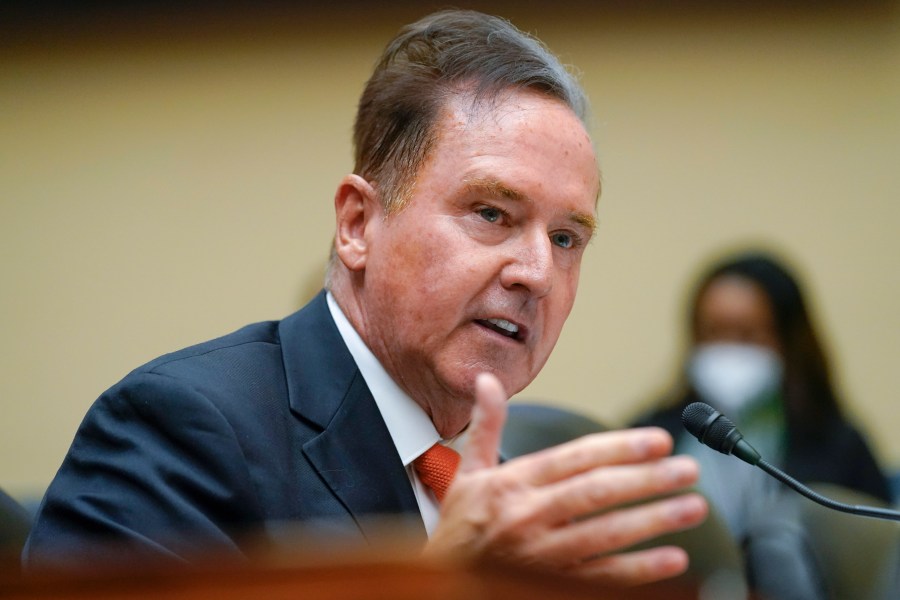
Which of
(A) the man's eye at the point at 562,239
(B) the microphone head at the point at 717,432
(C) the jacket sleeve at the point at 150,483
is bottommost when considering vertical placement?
(C) the jacket sleeve at the point at 150,483

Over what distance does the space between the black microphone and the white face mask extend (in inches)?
68.1

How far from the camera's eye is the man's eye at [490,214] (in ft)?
5.65

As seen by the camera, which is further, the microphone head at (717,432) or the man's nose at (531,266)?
the man's nose at (531,266)

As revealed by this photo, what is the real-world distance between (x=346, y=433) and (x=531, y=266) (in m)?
0.38

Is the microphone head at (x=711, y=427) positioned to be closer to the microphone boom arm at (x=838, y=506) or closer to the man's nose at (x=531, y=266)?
the microphone boom arm at (x=838, y=506)

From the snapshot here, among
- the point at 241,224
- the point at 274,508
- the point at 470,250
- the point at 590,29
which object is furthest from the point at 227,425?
the point at 590,29

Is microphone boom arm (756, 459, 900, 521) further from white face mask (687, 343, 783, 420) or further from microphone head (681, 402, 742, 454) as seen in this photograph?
white face mask (687, 343, 783, 420)

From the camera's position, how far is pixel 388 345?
5.80ft

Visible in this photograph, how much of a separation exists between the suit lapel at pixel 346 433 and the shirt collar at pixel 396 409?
30 mm

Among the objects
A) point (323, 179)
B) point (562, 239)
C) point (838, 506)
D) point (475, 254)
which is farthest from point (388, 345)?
point (323, 179)

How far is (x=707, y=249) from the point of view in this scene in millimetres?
4543

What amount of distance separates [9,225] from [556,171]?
352 cm

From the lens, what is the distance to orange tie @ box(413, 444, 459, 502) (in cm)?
175

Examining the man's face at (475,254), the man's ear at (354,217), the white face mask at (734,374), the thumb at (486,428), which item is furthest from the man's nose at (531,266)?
the white face mask at (734,374)
